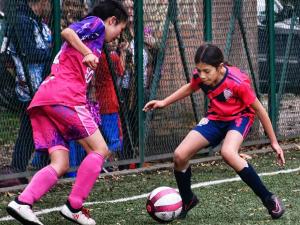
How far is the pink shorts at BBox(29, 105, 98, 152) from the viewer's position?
25.4 feet

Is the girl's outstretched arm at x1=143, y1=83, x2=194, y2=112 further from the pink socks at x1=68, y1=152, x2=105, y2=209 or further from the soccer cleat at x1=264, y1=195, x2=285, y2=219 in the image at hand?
the soccer cleat at x1=264, y1=195, x2=285, y2=219

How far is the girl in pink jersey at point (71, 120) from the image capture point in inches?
304

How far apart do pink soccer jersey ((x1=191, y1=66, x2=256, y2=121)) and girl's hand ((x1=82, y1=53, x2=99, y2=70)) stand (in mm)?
1156

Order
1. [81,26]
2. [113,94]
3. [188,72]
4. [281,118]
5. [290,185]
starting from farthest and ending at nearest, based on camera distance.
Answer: [281,118] → [188,72] → [113,94] → [290,185] → [81,26]

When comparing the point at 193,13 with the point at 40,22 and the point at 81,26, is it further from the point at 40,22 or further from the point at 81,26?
the point at 81,26

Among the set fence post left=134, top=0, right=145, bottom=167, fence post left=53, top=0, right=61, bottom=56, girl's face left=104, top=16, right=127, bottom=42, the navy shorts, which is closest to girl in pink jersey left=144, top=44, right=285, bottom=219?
the navy shorts

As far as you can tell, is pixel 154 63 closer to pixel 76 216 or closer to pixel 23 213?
pixel 76 216

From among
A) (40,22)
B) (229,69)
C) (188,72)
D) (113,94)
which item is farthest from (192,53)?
(229,69)

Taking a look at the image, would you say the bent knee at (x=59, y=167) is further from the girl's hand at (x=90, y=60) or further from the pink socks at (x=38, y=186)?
the girl's hand at (x=90, y=60)

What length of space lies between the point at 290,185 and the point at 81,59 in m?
2.85

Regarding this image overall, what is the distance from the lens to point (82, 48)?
761 centimetres

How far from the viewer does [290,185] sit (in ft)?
32.1

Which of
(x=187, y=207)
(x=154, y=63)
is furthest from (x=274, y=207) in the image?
(x=154, y=63)

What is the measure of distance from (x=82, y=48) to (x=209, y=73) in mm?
1076
